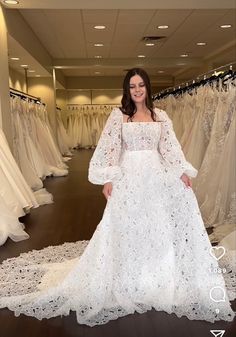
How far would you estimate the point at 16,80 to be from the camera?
9438 mm

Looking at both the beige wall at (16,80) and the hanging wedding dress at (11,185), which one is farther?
the beige wall at (16,80)

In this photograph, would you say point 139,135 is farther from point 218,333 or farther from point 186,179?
point 218,333

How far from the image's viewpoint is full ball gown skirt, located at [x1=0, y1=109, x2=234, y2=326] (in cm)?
239

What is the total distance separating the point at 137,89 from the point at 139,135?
31cm

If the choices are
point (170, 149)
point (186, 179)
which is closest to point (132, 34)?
point (170, 149)

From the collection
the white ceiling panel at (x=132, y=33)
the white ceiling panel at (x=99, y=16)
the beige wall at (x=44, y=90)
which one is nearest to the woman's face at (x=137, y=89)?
the white ceiling panel at (x=132, y=33)

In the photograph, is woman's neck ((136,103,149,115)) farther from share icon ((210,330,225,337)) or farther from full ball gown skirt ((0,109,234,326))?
share icon ((210,330,225,337))

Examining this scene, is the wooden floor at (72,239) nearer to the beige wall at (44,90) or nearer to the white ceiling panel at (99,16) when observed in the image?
the white ceiling panel at (99,16)

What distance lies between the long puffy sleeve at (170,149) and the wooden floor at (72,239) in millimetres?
967

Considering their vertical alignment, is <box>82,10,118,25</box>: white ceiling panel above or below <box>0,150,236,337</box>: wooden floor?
above

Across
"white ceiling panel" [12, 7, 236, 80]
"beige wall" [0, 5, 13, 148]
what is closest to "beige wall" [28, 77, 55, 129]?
"white ceiling panel" [12, 7, 236, 80]

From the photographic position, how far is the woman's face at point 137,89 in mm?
2531

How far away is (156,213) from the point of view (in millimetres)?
2490

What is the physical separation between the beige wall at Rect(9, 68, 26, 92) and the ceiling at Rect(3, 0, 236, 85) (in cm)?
57
